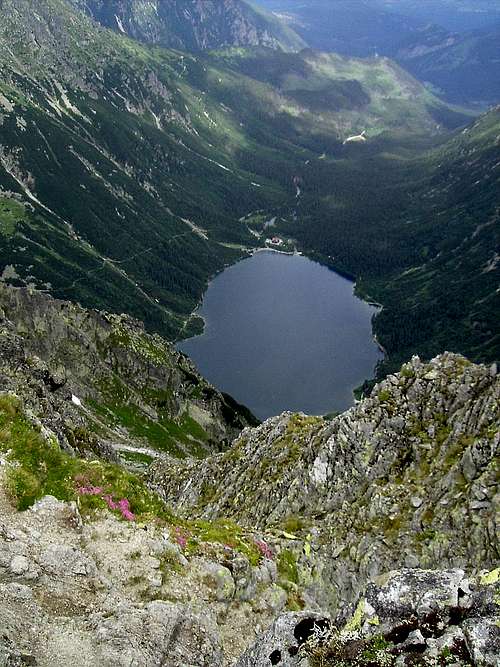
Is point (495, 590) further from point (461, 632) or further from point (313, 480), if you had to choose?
point (313, 480)

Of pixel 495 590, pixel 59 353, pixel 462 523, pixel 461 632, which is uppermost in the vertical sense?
pixel 59 353

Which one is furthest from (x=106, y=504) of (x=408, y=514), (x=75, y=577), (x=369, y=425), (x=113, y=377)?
(x=113, y=377)

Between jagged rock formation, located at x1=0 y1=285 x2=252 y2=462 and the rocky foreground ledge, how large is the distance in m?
51.1

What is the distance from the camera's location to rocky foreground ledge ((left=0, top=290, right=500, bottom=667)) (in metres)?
26.0

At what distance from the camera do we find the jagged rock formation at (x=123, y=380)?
139 metres

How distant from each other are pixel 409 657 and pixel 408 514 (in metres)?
30.1

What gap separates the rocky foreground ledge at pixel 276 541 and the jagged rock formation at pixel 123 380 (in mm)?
51083

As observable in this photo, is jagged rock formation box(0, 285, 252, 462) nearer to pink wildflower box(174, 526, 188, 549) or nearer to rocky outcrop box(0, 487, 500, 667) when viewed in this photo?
pink wildflower box(174, 526, 188, 549)

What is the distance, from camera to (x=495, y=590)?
24.8 m

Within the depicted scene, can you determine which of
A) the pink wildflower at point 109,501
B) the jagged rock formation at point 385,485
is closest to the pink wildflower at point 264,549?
the jagged rock formation at point 385,485

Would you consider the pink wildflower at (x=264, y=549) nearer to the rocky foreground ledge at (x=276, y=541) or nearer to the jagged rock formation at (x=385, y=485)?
the rocky foreground ledge at (x=276, y=541)

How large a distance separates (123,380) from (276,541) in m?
117

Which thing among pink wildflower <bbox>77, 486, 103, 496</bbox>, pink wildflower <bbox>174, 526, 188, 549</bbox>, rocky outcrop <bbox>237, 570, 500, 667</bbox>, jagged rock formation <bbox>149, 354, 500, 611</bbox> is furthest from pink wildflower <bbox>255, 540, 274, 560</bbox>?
rocky outcrop <bbox>237, 570, 500, 667</bbox>

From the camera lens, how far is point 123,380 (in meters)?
158
